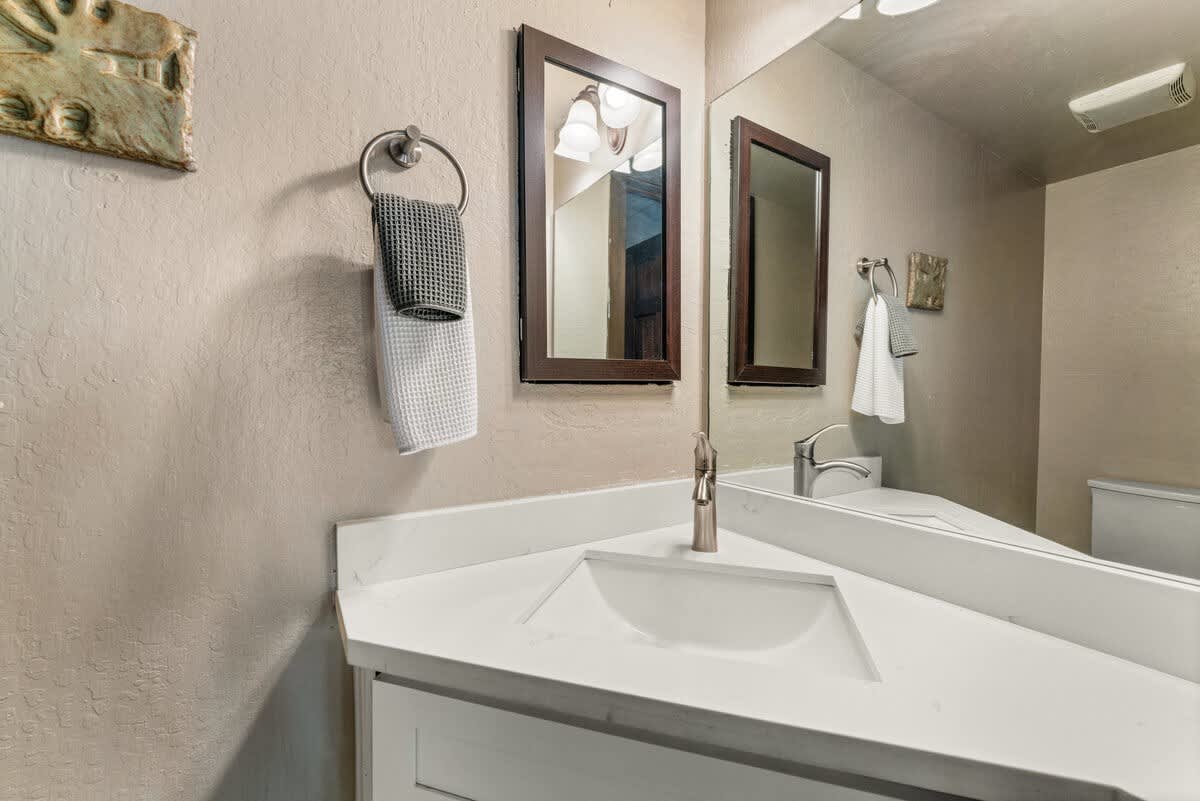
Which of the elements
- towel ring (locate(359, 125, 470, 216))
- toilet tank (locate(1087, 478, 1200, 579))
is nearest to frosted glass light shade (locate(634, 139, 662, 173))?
towel ring (locate(359, 125, 470, 216))

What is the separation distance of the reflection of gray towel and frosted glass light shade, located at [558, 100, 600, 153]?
63 cm

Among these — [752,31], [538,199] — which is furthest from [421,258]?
[752,31]

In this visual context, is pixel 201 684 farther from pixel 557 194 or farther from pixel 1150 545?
pixel 1150 545

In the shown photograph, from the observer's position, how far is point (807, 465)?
1.00m

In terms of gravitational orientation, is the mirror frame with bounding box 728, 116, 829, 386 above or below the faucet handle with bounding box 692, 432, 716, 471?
above

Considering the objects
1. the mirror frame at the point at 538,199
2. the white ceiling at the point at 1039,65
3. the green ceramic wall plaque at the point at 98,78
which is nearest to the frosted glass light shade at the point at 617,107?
Result: the mirror frame at the point at 538,199

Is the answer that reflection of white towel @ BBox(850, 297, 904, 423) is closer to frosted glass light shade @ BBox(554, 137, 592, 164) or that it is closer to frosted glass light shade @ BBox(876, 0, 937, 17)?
frosted glass light shade @ BBox(876, 0, 937, 17)

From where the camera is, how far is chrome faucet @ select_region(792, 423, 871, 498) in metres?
0.96

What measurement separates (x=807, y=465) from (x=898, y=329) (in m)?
0.32

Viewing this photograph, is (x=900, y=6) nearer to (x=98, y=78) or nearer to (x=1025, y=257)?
(x=1025, y=257)

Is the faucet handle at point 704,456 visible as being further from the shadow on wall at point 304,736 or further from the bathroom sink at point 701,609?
the shadow on wall at point 304,736

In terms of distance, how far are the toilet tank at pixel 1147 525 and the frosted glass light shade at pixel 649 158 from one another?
0.92 m

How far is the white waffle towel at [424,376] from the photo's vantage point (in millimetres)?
728

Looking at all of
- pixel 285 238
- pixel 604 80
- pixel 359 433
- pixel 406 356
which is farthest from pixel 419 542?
pixel 604 80
